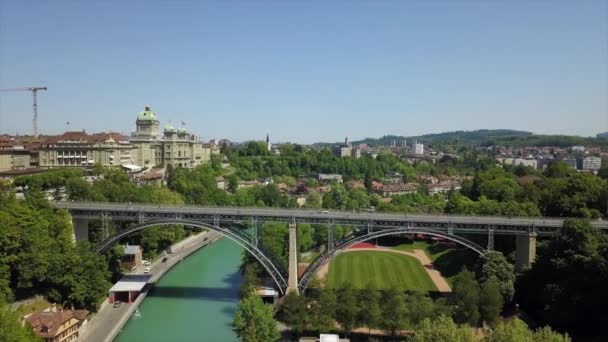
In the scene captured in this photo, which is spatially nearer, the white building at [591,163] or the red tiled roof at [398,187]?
the red tiled roof at [398,187]

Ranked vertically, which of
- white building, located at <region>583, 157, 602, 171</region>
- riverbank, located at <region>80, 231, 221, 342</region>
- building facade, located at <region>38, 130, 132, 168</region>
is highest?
building facade, located at <region>38, 130, 132, 168</region>

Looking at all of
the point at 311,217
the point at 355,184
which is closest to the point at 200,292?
the point at 311,217

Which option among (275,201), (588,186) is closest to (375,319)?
(588,186)

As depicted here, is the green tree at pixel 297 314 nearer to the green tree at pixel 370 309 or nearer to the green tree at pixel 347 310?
the green tree at pixel 347 310

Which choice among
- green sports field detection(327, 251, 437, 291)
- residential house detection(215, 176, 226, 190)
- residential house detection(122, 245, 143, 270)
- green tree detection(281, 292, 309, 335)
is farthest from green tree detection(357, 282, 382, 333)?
residential house detection(215, 176, 226, 190)

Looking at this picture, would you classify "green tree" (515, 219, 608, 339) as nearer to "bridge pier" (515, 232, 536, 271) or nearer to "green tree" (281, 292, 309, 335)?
"bridge pier" (515, 232, 536, 271)

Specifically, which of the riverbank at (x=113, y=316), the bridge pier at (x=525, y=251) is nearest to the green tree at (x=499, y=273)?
the bridge pier at (x=525, y=251)
